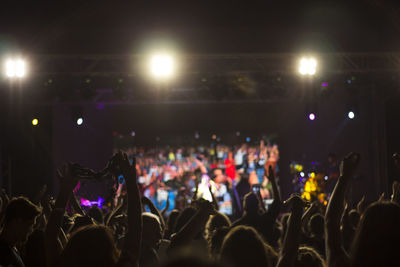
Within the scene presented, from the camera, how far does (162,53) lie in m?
9.76

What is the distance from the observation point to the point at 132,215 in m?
2.17

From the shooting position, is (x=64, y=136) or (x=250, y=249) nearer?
(x=250, y=249)

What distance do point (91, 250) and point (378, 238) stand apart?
39.2 inches

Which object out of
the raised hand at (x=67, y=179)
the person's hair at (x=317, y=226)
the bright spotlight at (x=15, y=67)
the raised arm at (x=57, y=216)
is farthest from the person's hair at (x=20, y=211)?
the bright spotlight at (x=15, y=67)

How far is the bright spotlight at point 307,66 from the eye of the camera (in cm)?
→ 1004

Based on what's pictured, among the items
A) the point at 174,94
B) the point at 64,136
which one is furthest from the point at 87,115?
the point at 174,94

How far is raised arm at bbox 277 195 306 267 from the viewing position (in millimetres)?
2098

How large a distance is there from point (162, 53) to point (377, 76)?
522 centimetres

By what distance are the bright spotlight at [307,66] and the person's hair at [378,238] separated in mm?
8493

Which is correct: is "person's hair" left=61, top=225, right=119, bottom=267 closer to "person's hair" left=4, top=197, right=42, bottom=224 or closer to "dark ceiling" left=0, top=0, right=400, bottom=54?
"person's hair" left=4, top=197, right=42, bottom=224

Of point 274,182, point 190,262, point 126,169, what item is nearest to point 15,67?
point 274,182

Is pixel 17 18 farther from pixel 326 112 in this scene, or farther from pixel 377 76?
→ pixel 326 112

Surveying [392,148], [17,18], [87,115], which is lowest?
[392,148]

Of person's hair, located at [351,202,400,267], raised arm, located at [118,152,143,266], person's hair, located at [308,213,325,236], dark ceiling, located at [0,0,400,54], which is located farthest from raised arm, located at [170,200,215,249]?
dark ceiling, located at [0,0,400,54]
